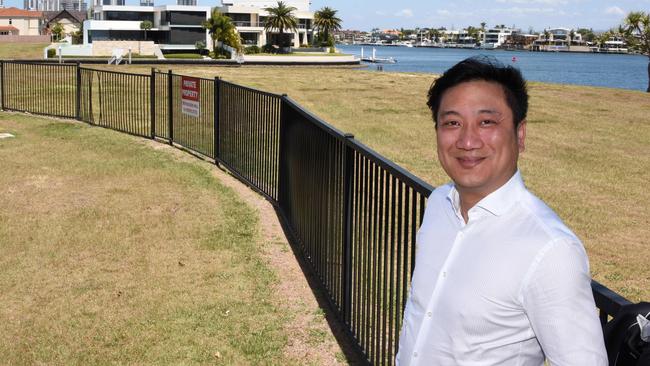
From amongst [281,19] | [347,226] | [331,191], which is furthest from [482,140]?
[281,19]

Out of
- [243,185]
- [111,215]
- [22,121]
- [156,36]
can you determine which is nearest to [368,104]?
[22,121]

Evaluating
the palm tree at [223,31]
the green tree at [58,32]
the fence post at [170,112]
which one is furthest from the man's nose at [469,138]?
the green tree at [58,32]

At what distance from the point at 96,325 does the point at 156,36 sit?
370ft

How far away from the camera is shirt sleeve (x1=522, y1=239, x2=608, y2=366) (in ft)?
5.87

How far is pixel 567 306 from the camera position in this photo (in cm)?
179

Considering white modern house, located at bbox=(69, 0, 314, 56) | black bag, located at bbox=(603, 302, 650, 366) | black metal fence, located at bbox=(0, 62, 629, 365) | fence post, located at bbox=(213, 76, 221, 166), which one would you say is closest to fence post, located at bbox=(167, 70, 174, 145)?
black metal fence, located at bbox=(0, 62, 629, 365)

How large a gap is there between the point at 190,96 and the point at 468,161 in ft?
Answer: 40.4

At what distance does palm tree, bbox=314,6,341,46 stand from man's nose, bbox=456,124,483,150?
136080mm

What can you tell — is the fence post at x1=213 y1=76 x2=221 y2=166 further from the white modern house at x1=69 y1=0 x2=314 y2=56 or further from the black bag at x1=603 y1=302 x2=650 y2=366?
the white modern house at x1=69 y1=0 x2=314 y2=56

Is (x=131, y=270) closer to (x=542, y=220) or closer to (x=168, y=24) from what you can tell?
(x=542, y=220)

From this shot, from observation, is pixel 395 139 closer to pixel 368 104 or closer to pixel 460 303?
pixel 368 104

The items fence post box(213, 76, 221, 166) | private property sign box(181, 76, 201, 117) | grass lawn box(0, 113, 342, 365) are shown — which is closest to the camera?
grass lawn box(0, 113, 342, 365)

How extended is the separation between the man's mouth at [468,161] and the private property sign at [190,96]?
467 inches

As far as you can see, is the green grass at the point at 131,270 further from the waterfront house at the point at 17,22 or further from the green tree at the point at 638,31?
the waterfront house at the point at 17,22
